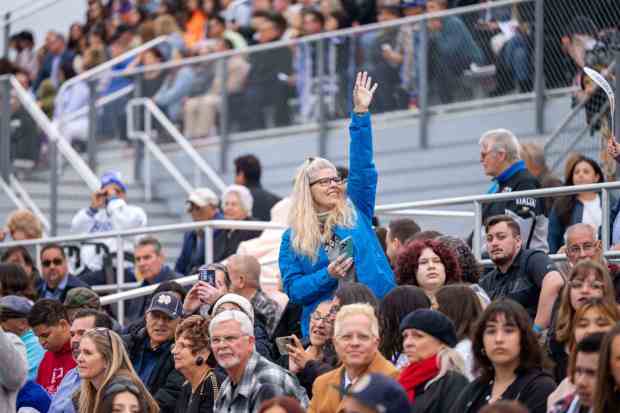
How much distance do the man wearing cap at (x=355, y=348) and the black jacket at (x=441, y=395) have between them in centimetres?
26

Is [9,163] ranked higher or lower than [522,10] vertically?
lower

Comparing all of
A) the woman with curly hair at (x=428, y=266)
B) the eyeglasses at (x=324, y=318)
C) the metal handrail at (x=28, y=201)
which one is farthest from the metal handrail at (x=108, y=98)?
the eyeglasses at (x=324, y=318)

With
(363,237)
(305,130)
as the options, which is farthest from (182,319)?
(305,130)

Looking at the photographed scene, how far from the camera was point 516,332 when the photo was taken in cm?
883

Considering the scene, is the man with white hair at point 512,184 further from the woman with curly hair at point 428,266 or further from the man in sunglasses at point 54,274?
the man in sunglasses at point 54,274

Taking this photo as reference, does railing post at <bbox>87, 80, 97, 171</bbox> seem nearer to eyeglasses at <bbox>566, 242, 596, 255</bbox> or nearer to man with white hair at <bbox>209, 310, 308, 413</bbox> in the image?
eyeglasses at <bbox>566, 242, 596, 255</bbox>

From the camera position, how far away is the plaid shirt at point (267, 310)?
482 inches

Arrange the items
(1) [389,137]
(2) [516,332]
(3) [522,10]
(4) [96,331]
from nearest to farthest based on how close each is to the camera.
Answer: (2) [516,332] → (4) [96,331] → (3) [522,10] → (1) [389,137]

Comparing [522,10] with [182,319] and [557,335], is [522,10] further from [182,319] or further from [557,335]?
[557,335]

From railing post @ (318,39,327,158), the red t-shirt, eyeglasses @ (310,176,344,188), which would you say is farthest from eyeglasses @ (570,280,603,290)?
railing post @ (318,39,327,158)

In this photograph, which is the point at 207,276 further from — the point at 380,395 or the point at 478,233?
the point at 380,395

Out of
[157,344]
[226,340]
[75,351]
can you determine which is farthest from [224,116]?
[226,340]

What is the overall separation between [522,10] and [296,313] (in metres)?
5.40

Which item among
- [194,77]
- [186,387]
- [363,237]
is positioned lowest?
[186,387]
